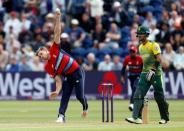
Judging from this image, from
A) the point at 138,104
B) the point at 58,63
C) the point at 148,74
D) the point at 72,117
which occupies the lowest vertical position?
the point at 72,117

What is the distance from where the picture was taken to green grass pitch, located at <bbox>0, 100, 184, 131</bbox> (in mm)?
17766

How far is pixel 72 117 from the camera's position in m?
23.0

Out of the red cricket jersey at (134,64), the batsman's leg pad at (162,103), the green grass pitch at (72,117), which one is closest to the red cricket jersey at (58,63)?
the green grass pitch at (72,117)

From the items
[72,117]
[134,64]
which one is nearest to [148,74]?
[72,117]

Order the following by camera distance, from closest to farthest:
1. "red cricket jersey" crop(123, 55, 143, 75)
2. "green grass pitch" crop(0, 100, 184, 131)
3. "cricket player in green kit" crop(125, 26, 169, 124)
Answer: "green grass pitch" crop(0, 100, 184, 131), "cricket player in green kit" crop(125, 26, 169, 124), "red cricket jersey" crop(123, 55, 143, 75)

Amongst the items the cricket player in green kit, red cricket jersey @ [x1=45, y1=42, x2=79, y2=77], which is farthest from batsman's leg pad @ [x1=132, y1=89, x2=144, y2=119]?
red cricket jersey @ [x1=45, y1=42, x2=79, y2=77]

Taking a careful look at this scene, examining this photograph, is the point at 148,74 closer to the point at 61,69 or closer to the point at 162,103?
the point at 162,103

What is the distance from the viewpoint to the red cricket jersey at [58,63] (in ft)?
64.7

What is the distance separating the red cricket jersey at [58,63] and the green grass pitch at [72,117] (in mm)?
1266

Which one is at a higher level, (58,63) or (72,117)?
(58,63)

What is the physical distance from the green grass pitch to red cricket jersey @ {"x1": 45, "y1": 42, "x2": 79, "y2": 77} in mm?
1266

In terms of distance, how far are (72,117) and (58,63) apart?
11.3ft

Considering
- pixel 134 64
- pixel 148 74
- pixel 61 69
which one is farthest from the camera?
Result: pixel 134 64

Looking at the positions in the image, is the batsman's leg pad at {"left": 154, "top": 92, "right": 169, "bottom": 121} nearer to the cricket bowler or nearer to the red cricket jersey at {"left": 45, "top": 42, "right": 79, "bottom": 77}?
the cricket bowler
